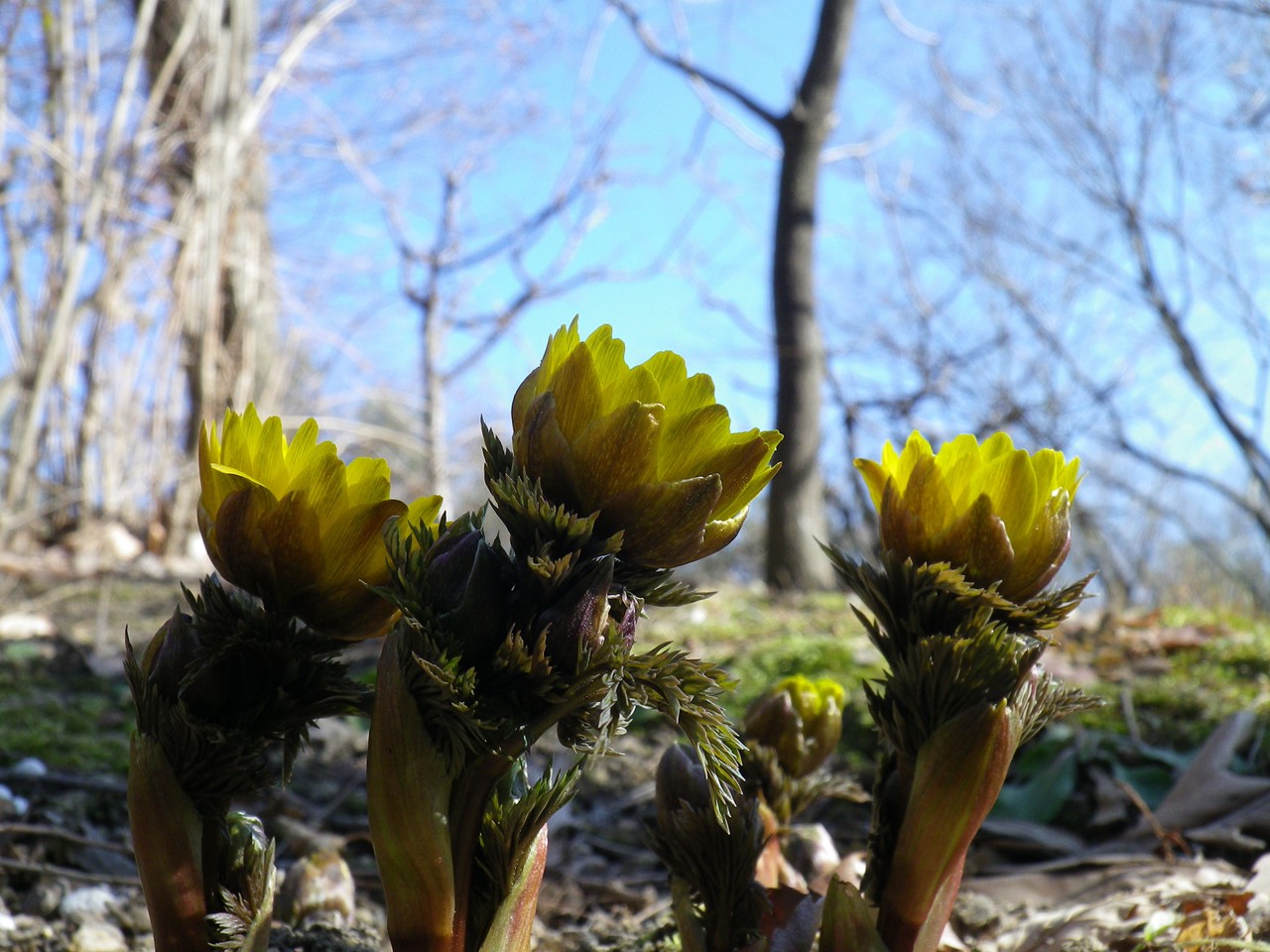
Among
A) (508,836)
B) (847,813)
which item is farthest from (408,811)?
(847,813)

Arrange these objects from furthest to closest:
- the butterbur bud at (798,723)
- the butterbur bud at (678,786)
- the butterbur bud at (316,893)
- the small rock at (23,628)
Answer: the small rock at (23,628) → the butterbur bud at (316,893) → the butterbur bud at (798,723) → the butterbur bud at (678,786)

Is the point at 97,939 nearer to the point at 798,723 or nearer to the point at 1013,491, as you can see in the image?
the point at 798,723

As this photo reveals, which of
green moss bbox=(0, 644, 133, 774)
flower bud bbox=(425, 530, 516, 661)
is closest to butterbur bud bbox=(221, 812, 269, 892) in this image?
flower bud bbox=(425, 530, 516, 661)

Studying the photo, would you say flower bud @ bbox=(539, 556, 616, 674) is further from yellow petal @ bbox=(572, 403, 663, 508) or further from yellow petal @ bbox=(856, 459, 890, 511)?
yellow petal @ bbox=(856, 459, 890, 511)

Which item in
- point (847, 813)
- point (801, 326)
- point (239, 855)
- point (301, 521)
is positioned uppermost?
point (801, 326)

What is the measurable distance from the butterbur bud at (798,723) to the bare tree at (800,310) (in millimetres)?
4540

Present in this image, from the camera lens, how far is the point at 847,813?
2010 mm

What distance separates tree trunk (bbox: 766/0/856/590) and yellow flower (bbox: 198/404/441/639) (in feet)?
16.7

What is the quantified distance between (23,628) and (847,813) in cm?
239

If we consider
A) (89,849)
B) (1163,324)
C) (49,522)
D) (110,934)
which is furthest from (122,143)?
(1163,324)

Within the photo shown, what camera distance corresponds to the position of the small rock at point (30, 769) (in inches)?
64.5

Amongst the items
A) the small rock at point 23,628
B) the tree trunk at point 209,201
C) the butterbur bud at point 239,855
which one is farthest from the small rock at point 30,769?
the tree trunk at point 209,201

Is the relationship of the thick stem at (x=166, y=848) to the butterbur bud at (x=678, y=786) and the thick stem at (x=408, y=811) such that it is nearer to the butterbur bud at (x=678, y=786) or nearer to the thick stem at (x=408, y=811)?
the thick stem at (x=408, y=811)

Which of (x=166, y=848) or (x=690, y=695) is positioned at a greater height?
(x=690, y=695)
